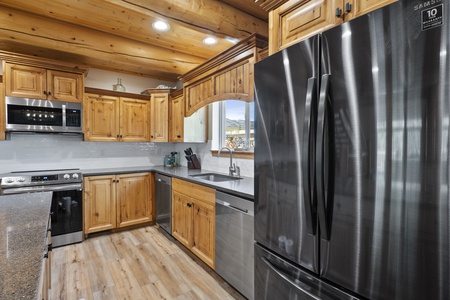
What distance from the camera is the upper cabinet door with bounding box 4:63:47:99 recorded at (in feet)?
9.59

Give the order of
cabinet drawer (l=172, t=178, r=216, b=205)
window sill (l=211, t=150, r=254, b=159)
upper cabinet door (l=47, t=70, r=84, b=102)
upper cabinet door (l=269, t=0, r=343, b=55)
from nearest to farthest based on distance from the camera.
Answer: upper cabinet door (l=269, t=0, r=343, b=55) < cabinet drawer (l=172, t=178, r=216, b=205) < window sill (l=211, t=150, r=254, b=159) < upper cabinet door (l=47, t=70, r=84, b=102)

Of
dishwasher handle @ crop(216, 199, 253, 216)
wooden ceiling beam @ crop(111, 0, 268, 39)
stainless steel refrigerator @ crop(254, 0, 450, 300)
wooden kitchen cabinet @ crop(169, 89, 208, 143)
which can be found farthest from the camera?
wooden kitchen cabinet @ crop(169, 89, 208, 143)

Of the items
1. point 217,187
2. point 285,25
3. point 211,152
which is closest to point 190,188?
point 217,187

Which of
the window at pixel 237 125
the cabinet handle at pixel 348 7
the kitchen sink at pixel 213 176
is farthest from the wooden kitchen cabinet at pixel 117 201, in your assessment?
the cabinet handle at pixel 348 7

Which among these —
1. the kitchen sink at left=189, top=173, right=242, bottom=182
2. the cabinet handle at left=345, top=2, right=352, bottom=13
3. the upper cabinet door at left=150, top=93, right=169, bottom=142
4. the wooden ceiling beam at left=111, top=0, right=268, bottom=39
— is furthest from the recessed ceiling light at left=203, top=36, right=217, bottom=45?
the cabinet handle at left=345, top=2, right=352, bottom=13

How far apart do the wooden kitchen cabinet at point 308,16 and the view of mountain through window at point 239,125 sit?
4.52 feet

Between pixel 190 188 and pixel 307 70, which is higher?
pixel 307 70

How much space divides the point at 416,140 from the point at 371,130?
148 millimetres

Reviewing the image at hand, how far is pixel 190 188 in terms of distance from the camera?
108 inches

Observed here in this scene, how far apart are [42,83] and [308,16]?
3.35 metres

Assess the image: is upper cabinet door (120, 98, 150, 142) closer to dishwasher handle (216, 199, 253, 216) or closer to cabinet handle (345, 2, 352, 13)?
dishwasher handle (216, 199, 253, 216)

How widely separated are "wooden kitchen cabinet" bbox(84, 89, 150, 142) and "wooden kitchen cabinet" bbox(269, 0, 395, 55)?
2.90m

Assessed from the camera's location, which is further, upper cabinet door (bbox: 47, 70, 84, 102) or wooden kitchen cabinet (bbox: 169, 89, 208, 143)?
wooden kitchen cabinet (bbox: 169, 89, 208, 143)

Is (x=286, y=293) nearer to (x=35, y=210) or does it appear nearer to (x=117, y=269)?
(x=35, y=210)
